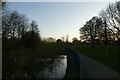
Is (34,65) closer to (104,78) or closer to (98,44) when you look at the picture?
(104,78)

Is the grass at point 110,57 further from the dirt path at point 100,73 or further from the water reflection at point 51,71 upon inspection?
the water reflection at point 51,71

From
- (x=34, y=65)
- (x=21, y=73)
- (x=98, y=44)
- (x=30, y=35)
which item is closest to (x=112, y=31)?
(x=30, y=35)

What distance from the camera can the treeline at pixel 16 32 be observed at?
21703mm

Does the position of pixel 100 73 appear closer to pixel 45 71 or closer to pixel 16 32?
pixel 45 71

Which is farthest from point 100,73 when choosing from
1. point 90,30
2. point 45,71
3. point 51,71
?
point 90,30

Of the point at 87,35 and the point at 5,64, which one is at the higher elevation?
the point at 87,35

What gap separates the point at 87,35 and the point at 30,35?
5603 centimetres

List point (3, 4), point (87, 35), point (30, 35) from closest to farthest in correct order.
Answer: point (3, 4)
point (30, 35)
point (87, 35)

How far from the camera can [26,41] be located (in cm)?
3253

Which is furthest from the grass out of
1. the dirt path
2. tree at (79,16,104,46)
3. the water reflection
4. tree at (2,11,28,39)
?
tree at (79,16,104,46)

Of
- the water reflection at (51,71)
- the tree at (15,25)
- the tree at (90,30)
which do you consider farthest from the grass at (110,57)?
the tree at (90,30)

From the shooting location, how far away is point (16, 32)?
109 feet

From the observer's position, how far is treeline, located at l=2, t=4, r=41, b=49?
21703 millimetres

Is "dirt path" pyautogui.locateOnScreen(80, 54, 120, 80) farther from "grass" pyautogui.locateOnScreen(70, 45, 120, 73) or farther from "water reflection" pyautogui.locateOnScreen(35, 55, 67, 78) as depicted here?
"water reflection" pyautogui.locateOnScreen(35, 55, 67, 78)
